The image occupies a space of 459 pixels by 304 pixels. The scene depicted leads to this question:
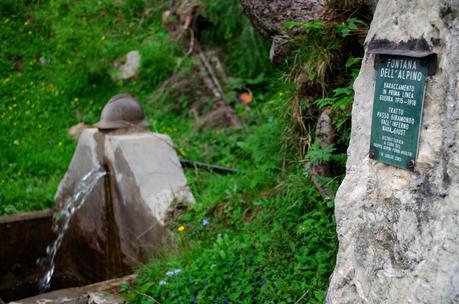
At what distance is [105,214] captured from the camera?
18.1 ft

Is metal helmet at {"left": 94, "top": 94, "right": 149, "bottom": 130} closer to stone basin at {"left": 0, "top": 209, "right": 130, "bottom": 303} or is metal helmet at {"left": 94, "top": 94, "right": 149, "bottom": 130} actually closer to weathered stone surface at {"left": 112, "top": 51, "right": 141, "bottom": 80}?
stone basin at {"left": 0, "top": 209, "right": 130, "bottom": 303}

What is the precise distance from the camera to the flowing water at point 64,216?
5.60 m

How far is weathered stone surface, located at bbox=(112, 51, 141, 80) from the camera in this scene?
8383mm

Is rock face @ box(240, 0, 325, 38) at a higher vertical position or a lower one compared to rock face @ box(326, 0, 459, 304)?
higher

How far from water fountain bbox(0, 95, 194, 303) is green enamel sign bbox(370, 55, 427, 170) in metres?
2.46

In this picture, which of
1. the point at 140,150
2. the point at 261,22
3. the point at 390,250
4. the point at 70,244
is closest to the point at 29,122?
the point at 70,244

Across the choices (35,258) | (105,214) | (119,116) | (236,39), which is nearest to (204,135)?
(119,116)

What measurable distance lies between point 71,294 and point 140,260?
1034mm

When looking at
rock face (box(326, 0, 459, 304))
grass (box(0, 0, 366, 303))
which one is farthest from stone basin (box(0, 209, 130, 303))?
rock face (box(326, 0, 459, 304))

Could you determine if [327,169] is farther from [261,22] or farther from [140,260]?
[140,260]

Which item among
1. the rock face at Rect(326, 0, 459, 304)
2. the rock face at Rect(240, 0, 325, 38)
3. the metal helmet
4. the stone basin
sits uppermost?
the rock face at Rect(240, 0, 325, 38)

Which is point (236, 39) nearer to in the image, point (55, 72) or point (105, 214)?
point (55, 72)

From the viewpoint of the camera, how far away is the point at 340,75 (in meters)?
4.38

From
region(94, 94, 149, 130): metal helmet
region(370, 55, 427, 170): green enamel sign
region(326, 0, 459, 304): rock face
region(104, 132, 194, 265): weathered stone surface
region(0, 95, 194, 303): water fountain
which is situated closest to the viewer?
region(326, 0, 459, 304): rock face
